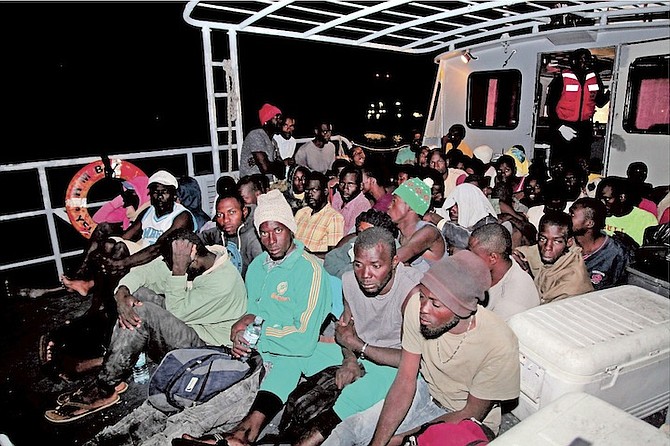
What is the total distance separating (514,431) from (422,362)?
2.79 feet

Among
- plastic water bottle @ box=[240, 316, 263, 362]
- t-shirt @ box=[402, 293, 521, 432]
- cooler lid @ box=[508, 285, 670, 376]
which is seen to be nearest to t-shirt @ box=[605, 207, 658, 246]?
cooler lid @ box=[508, 285, 670, 376]

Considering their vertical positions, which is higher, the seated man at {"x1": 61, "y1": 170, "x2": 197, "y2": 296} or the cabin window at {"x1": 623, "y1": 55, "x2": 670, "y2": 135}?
the cabin window at {"x1": 623, "y1": 55, "x2": 670, "y2": 135}

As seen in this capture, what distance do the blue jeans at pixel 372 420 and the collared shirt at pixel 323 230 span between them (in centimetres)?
243

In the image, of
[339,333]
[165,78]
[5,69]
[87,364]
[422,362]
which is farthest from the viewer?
[165,78]

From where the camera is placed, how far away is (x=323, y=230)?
201 inches


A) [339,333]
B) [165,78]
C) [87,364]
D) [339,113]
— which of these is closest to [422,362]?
[339,333]

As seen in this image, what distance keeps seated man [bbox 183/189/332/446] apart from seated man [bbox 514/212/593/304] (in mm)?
1866

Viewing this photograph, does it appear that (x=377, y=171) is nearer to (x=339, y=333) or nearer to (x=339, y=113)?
(x=339, y=333)

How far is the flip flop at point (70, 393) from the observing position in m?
3.71

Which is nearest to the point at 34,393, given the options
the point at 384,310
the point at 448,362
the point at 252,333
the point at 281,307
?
the point at 252,333

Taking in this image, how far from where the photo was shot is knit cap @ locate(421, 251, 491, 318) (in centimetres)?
232

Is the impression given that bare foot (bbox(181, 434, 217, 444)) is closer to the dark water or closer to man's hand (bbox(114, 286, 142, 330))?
man's hand (bbox(114, 286, 142, 330))

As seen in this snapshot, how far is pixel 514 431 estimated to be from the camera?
6.48 ft

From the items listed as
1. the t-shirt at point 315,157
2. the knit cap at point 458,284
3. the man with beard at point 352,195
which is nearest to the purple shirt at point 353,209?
the man with beard at point 352,195
